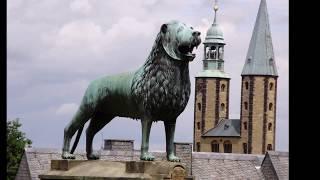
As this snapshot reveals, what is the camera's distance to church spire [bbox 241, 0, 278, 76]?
116 m

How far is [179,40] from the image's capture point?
8.91 m

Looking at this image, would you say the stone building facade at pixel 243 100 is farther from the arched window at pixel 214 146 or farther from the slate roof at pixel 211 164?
the slate roof at pixel 211 164

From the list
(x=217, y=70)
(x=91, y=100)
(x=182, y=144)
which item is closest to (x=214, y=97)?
(x=217, y=70)

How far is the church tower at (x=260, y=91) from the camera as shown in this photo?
116m

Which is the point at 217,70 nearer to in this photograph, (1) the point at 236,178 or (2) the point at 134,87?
(1) the point at 236,178

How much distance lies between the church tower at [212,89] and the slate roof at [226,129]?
110cm

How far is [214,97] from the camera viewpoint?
405 feet

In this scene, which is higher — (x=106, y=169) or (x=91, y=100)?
(x=91, y=100)

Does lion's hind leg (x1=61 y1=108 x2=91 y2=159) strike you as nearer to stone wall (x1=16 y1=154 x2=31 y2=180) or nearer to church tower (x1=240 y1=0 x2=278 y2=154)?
stone wall (x1=16 y1=154 x2=31 y2=180)

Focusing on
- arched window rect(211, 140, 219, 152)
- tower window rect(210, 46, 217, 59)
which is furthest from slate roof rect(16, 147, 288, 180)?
tower window rect(210, 46, 217, 59)

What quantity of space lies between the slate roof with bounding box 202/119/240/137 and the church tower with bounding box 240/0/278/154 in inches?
44.0

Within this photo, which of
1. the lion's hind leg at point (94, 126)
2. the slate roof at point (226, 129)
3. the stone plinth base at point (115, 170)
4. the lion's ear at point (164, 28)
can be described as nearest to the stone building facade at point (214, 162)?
the lion's hind leg at point (94, 126)

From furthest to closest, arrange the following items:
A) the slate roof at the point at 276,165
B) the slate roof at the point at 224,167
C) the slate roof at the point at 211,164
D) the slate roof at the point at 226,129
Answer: the slate roof at the point at 226,129
the slate roof at the point at 276,165
the slate roof at the point at 224,167
the slate roof at the point at 211,164
